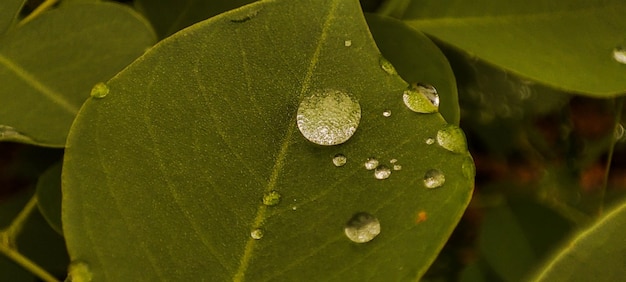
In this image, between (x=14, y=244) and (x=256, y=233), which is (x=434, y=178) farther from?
(x=14, y=244)

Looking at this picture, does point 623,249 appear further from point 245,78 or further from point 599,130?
point 599,130

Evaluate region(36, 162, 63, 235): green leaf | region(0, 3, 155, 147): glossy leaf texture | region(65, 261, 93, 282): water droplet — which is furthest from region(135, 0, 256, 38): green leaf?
region(65, 261, 93, 282): water droplet

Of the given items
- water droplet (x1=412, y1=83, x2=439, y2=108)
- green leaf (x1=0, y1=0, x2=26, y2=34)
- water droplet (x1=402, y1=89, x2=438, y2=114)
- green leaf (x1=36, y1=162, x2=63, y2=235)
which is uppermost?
green leaf (x1=0, y1=0, x2=26, y2=34)

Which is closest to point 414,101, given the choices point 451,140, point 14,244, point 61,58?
point 451,140

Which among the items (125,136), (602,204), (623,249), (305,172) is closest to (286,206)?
(305,172)

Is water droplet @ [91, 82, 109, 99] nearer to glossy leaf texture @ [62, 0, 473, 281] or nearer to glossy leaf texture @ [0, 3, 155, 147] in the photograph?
glossy leaf texture @ [62, 0, 473, 281]

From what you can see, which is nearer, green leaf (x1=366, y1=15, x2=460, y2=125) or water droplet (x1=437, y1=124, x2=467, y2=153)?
water droplet (x1=437, y1=124, x2=467, y2=153)

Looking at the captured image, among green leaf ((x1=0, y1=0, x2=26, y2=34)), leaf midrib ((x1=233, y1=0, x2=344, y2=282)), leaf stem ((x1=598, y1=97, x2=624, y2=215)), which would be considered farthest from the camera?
leaf stem ((x1=598, y1=97, x2=624, y2=215))

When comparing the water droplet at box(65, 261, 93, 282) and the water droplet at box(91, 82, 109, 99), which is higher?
the water droplet at box(91, 82, 109, 99)
